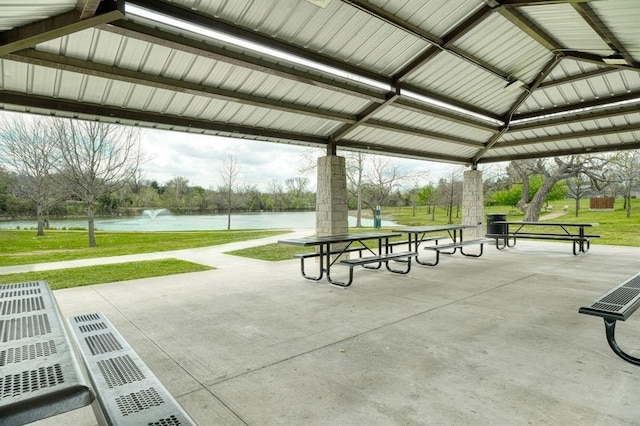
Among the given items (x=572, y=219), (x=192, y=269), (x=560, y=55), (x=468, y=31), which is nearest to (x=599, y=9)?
(x=468, y=31)

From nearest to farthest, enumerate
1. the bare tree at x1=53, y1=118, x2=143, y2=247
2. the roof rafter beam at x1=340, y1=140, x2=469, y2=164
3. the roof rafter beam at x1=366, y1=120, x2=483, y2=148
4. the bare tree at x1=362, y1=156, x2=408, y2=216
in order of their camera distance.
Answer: the roof rafter beam at x1=366, y1=120, x2=483, y2=148, the roof rafter beam at x1=340, y1=140, x2=469, y2=164, the bare tree at x1=53, y1=118, x2=143, y2=247, the bare tree at x1=362, y1=156, x2=408, y2=216

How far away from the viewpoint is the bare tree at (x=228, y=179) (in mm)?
18250

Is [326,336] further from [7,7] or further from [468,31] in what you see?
[468,31]

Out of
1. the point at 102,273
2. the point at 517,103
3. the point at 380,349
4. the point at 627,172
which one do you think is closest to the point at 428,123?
the point at 517,103

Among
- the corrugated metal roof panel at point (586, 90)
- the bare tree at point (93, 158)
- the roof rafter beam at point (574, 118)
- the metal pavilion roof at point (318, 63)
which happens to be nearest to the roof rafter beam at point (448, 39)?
the metal pavilion roof at point (318, 63)

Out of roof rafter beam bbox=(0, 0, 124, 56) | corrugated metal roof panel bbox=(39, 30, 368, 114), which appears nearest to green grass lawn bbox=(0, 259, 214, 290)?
corrugated metal roof panel bbox=(39, 30, 368, 114)

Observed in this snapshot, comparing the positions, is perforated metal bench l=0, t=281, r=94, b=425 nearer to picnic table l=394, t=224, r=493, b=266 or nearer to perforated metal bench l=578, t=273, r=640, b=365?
perforated metal bench l=578, t=273, r=640, b=365

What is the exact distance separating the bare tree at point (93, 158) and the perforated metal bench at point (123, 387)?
11428mm

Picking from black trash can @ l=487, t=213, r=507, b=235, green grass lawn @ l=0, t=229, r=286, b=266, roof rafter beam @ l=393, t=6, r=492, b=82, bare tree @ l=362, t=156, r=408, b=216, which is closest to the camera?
roof rafter beam @ l=393, t=6, r=492, b=82

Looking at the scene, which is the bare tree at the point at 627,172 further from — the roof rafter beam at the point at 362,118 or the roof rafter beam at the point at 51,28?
the roof rafter beam at the point at 51,28

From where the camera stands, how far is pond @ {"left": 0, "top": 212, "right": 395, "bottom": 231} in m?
12.1

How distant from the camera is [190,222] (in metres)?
16.7

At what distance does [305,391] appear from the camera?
2.47 metres

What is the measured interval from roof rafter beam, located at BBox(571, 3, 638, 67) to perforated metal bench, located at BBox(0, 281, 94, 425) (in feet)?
18.6
